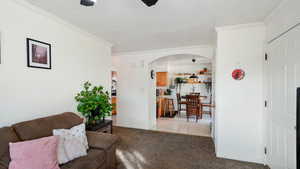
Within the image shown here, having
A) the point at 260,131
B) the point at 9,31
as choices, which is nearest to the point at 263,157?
the point at 260,131

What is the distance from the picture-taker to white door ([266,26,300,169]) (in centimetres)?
155

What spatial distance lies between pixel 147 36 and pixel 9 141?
2.67m

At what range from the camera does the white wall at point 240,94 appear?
92.3 inches

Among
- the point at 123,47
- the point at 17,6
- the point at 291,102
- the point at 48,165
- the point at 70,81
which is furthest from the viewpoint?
the point at 123,47

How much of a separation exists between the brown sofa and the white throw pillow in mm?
66

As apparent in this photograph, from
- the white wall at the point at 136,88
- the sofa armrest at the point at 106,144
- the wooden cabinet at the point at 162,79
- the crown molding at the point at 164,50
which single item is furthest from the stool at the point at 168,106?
the sofa armrest at the point at 106,144

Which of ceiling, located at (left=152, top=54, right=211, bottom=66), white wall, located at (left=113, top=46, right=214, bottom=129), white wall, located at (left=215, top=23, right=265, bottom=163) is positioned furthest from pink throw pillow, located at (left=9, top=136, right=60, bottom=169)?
ceiling, located at (left=152, top=54, right=211, bottom=66)

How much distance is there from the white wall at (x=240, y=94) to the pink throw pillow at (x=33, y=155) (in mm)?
2533

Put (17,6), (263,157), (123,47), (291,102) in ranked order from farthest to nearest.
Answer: (123,47), (263,157), (17,6), (291,102)

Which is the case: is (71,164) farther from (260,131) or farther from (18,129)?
(260,131)

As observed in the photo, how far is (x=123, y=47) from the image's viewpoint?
152 inches

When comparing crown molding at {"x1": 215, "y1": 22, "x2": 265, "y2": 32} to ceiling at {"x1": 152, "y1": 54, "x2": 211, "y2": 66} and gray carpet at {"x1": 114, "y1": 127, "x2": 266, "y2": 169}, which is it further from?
gray carpet at {"x1": 114, "y1": 127, "x2": 266, "y2": 169}

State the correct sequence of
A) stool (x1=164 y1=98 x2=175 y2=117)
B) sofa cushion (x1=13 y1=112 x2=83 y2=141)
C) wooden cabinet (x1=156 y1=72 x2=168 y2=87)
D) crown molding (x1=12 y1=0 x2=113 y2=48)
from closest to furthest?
sofa cushion (x1=13 y1=112 x2=83 y2=141) → crown molding (x1=12 y1=0 x2=113 y2=48) → stool (x1=164 y1=98 x2=175 y2=117) → wooden cabinet (x1=156 y1=72 x2=168 y2=87)

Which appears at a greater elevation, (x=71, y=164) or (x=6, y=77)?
(x=6, y=77)
